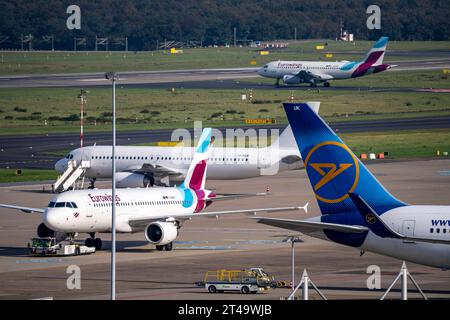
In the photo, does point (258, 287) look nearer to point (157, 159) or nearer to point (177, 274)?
point (177, 274)

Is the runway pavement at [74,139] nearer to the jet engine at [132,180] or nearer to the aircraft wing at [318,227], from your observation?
the jet engine at [132,180]

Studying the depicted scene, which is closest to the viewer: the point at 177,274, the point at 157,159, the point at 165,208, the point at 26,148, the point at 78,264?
the point at 177,274

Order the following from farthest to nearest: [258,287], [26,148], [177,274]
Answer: [26,148] < [177,274] < [258,287]

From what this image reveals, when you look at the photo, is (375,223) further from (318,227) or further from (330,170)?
(330,170)

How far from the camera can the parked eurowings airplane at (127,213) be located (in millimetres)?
65000

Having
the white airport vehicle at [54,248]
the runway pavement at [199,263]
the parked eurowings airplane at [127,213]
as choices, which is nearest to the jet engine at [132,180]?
the runway pavement at [199,263]

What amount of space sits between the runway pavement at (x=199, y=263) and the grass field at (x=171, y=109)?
228ft

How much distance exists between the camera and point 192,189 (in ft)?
236

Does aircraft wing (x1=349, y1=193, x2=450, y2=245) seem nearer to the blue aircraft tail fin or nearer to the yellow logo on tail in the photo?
the blue aircraft tail fin

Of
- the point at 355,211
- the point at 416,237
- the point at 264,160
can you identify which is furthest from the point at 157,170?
the point at 416,237

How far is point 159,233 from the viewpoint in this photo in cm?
6606

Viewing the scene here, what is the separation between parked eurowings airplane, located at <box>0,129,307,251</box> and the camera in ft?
213
